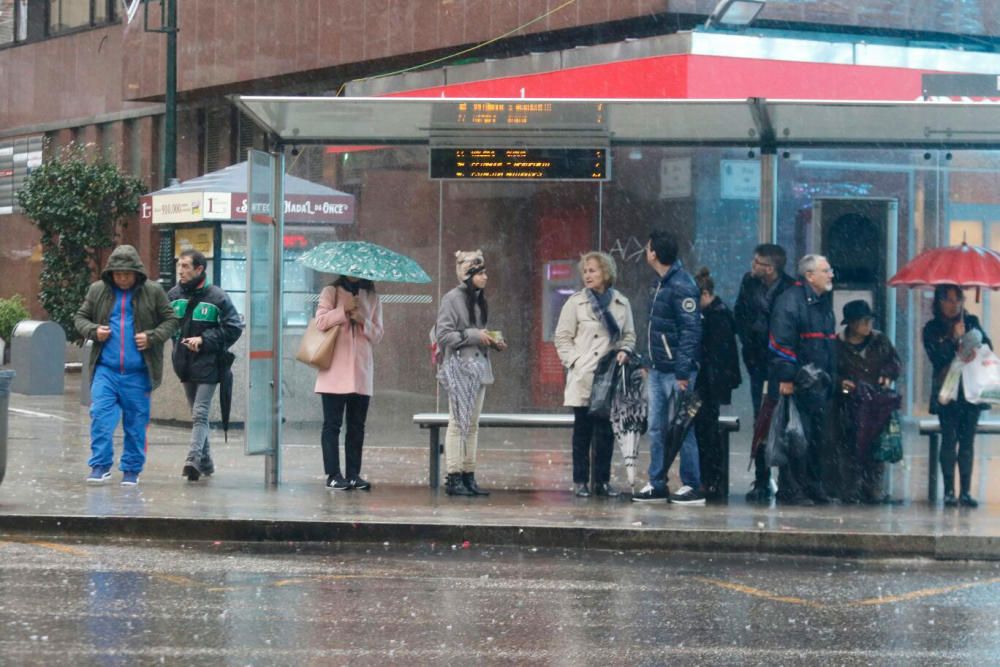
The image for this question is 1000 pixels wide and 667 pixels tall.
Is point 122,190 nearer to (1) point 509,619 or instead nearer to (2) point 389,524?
(2) point 389,524

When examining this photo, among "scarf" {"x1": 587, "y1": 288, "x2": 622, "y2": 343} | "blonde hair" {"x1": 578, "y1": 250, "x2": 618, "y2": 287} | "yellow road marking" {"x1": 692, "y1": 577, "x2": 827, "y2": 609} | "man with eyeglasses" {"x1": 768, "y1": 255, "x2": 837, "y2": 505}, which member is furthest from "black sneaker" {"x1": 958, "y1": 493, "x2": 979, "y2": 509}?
"yellow road marking" {"x1": 692, "y1": 577, "x2": 827, "y2": 609}

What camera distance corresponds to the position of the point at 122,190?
2902cm

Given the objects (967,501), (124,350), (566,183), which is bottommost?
(967,501)

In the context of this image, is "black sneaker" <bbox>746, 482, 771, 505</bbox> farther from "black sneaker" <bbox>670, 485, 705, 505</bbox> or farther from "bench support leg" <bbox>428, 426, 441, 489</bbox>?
"bench support leg" <bbox>428, 426, 441, 489</bbox>

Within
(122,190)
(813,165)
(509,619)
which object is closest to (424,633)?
(509,619)

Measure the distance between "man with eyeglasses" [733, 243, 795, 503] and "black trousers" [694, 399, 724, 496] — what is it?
0.25 metres

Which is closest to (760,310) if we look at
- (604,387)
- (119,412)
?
(604,387)

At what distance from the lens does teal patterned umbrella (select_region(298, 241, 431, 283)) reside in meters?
10.9

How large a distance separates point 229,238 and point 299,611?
1111cm

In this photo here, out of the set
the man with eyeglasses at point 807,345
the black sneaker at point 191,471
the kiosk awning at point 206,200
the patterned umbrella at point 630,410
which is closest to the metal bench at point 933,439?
the man with eyeglasses at point 807,345

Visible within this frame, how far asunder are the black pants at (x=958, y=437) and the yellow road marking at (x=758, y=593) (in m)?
3.22

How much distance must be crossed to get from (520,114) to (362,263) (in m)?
1.60

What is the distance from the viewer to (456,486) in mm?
11117

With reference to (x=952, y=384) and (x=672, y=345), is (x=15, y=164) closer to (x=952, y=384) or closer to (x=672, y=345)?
(x=672, y=345)
